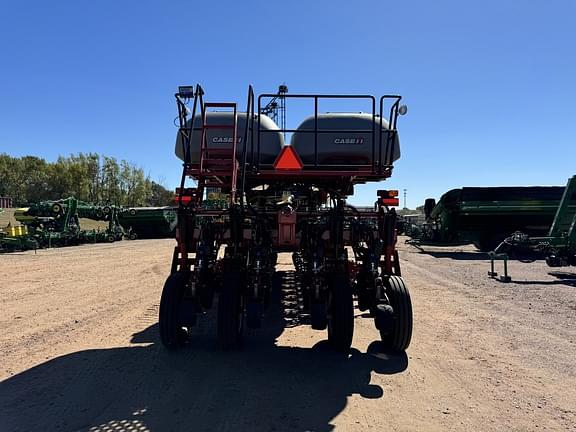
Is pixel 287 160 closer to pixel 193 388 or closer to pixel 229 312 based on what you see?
pixel 229 312

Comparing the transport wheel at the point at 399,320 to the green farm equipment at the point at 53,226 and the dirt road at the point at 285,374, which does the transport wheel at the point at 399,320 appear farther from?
the green farm equipment at the point at 53,226

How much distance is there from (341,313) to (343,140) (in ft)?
7.50

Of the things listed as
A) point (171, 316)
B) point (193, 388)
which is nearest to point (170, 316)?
point (171, 316)

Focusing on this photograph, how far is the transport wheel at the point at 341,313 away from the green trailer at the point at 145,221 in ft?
84.1

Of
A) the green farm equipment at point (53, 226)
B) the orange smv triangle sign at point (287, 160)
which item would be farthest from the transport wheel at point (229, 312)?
the green farm equipment at point (53, 226)

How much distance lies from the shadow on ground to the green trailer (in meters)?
25.2

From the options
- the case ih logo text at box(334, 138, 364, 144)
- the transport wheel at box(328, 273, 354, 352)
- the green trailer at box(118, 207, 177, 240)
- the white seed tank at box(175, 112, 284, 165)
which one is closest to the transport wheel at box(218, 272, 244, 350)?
the transport wheel at box(328, 273, 354, 352)

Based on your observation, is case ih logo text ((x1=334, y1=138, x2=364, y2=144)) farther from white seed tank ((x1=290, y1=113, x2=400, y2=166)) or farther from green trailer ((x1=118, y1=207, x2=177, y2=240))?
green trailer ((x1=118, y1=207, x2=177, y2=240))

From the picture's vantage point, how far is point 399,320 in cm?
504

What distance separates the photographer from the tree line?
56562 millimetres

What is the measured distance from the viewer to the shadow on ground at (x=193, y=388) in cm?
347

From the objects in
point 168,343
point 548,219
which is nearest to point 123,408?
point 168,343

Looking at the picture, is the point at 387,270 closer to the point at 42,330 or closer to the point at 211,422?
the point at 211,422

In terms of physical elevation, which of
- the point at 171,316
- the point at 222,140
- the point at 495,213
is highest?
the point at 222,140
